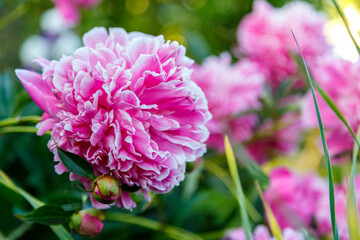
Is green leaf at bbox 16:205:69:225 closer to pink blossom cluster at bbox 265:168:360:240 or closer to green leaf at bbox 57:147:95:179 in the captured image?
green leaf at bbox 57:147:95:179

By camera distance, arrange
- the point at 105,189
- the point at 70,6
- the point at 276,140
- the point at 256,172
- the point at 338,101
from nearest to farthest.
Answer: the point at 105,189 < the point at 256,172 < the point at 338,101 < the point at 276,140 < the point at 70,6

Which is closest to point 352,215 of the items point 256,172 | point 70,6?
point 256,172

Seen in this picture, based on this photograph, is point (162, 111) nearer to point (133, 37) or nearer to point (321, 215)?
point (133, 37)

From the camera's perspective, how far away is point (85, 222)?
292 mm

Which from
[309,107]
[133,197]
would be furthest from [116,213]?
[309,107]

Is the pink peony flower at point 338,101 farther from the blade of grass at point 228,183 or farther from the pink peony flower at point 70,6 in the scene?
the pink peony flower at point 70,6

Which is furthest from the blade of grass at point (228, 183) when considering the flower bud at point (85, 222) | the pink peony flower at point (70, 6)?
the pink peony flower at point (70, 6)

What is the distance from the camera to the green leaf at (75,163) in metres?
0.26

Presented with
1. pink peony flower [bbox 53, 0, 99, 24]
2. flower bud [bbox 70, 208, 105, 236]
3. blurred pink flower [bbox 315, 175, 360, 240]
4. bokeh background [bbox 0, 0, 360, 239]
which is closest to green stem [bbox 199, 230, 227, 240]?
bokeh background [bbox 0, 0, 360, 239]

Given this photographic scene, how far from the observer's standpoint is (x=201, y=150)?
29cm

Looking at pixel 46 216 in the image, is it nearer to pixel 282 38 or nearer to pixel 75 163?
pixel 75 163

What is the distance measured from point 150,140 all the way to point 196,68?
1.18ft

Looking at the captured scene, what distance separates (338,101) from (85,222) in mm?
320

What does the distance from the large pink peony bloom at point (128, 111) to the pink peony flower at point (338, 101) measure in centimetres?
25
